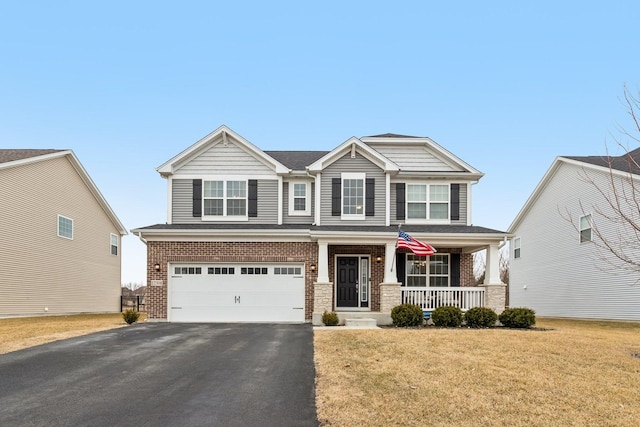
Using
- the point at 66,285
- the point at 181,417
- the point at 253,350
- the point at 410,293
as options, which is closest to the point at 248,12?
the point at 410,293

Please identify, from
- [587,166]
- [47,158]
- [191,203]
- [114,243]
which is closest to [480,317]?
[587,166]

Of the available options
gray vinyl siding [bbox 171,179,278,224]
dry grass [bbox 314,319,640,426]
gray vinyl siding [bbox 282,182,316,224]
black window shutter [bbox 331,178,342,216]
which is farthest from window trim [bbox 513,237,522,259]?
gray vinyl siding [bbox 171,179,278,224]

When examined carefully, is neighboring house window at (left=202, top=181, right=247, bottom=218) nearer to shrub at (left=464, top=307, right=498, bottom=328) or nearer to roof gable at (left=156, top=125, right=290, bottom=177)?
roof gable at (left=156, top=125, right=290, bottom=177)

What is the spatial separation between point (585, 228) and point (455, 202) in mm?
6854

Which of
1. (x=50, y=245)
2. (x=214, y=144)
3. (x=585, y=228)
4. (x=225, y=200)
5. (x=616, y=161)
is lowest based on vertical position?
(x=50, y=245)

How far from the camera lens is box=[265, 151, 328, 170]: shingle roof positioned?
19.8 meters

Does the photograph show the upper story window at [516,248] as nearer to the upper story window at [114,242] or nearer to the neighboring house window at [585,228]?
the neighboring house window at [585,228]

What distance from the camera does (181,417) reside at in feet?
19.5

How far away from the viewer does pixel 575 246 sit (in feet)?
73.4

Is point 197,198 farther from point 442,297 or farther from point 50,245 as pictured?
point 442,297

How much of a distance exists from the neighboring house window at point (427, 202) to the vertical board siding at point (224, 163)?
18.7 feet

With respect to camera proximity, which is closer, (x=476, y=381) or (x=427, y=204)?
(x=476, y=381)

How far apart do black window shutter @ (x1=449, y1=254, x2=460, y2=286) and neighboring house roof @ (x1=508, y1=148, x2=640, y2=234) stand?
6241 millimetres

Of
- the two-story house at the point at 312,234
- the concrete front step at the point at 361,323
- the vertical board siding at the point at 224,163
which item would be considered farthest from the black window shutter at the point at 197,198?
the concrete front step at the point at 361,323
